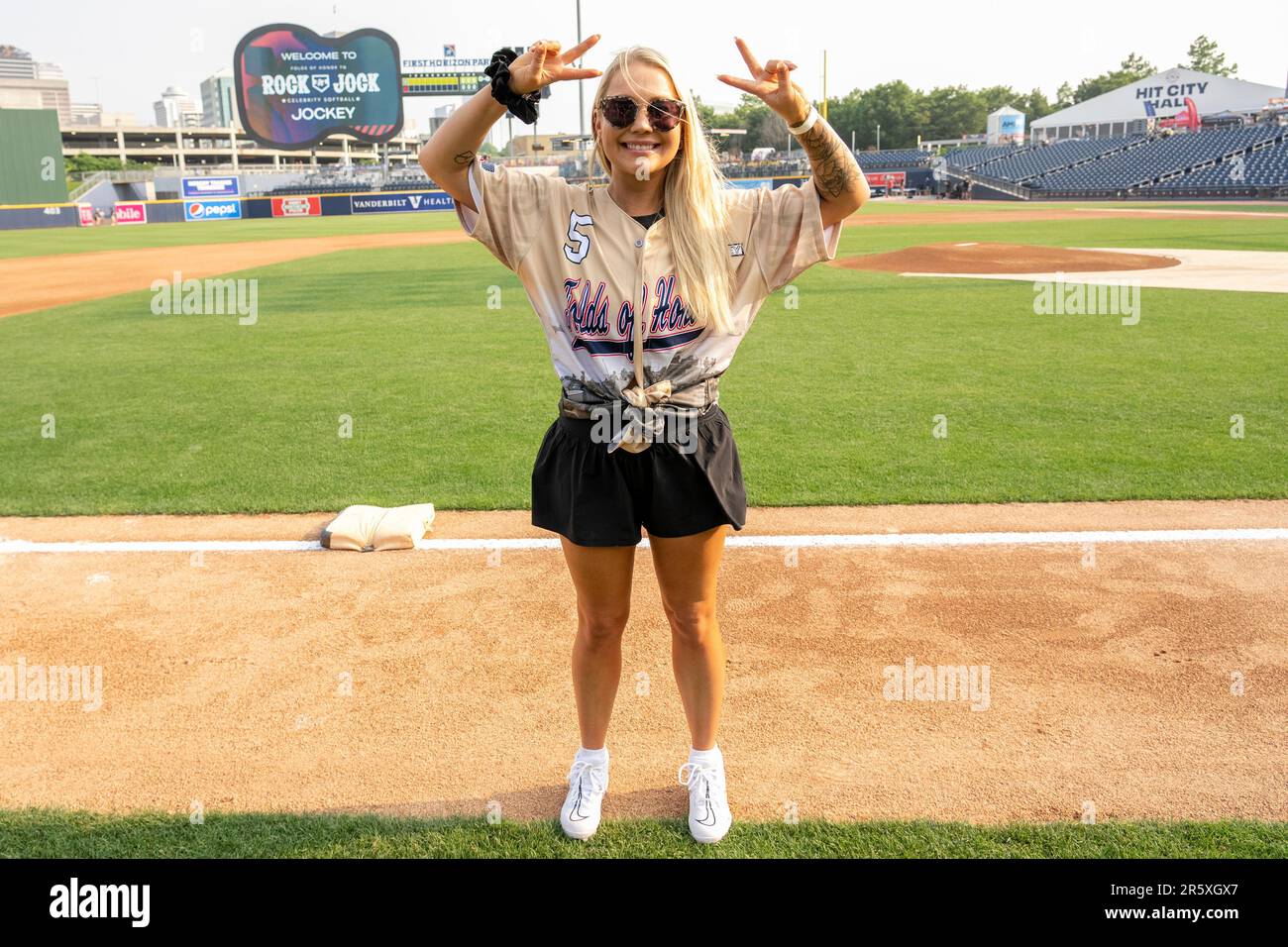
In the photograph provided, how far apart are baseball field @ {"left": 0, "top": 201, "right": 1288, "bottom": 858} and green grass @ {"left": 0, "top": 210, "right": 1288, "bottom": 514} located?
0.19 feet

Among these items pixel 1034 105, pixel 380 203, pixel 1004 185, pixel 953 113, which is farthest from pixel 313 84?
pixel 1034 105

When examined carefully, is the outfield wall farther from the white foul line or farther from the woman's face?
the woman's face

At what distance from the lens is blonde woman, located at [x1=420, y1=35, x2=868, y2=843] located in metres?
2.57

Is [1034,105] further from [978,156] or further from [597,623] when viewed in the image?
[597,623]

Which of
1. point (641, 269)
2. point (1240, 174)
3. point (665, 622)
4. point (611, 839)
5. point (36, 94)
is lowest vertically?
point (611, 839)

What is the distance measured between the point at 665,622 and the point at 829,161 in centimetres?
254

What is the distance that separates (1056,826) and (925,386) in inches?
263

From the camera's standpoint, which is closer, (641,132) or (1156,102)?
(641,132)

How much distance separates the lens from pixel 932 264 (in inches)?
789

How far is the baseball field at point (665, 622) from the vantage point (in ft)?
10.3

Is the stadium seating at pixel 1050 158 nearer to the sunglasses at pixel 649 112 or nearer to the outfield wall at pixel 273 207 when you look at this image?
the outfield wall at pixel 273 207

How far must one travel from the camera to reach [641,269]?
263 cm

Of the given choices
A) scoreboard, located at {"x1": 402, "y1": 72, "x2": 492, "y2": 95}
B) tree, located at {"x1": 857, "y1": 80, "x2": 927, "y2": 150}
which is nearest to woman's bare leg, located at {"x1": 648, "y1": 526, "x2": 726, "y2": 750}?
scoreboard, located at {"x1": 402, "y1": 72, "x2": 492, "y2": 95}
